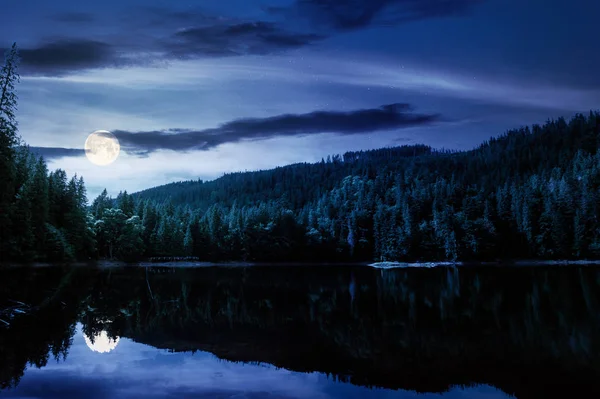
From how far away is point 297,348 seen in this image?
26.2m

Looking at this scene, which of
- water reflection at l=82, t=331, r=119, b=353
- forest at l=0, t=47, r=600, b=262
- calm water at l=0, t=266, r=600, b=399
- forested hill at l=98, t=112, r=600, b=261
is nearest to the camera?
calm water at l=0, t=266, r=600, b=399

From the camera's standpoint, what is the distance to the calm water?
63.0ft

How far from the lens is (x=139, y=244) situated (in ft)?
420

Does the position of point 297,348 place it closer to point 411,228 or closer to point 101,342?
point 101,342

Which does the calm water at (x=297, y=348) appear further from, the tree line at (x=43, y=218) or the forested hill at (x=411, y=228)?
the forested hill at (x=411, y=228)

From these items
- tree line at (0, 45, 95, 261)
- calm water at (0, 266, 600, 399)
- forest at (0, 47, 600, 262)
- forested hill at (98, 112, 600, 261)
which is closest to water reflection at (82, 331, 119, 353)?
calm water at (0, 266, 600, 399)

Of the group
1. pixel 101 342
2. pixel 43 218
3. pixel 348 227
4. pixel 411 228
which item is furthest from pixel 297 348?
pixel 348 227

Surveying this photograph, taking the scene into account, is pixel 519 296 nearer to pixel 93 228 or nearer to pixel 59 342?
pixel 59 342

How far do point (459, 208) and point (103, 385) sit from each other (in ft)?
523

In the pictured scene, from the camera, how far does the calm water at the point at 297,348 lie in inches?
756

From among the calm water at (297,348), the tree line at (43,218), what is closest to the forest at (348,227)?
the tree line at (43,218)

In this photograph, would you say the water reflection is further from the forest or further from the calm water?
the forest

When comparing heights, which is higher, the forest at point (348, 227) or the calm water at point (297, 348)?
the forest at point (348, 227)

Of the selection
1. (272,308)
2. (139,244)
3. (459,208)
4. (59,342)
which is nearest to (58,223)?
(139,244)
